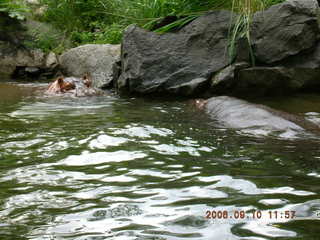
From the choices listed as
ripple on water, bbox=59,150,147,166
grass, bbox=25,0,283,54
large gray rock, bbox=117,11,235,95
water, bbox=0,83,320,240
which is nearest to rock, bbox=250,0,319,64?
grass, bbox=25,0,283,54

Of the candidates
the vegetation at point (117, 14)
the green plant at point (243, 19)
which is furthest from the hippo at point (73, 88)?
the green plant at point (243, 19)

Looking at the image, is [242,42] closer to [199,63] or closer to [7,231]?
[199,63]

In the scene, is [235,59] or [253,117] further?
[235,59]

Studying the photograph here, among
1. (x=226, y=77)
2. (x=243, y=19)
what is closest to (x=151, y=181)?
(x=226, y=77)

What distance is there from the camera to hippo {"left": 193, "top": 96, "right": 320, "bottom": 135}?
4.88 metres

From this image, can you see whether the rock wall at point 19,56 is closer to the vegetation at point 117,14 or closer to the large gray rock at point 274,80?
the vegetation at point 117,14

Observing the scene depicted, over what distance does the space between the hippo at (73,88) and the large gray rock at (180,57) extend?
0.57 metres

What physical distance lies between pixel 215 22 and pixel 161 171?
4.32 metres

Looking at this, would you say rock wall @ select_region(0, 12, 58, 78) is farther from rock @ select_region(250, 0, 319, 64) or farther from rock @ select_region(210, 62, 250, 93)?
rock @ select_region(250, 0, 319, 64)

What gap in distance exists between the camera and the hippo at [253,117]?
4883 millimetres

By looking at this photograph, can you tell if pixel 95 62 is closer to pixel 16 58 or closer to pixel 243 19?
pixel 16 58

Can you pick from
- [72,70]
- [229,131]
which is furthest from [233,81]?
[72,70]

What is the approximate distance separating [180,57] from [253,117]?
2447mm

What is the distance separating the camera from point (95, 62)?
360 inches
